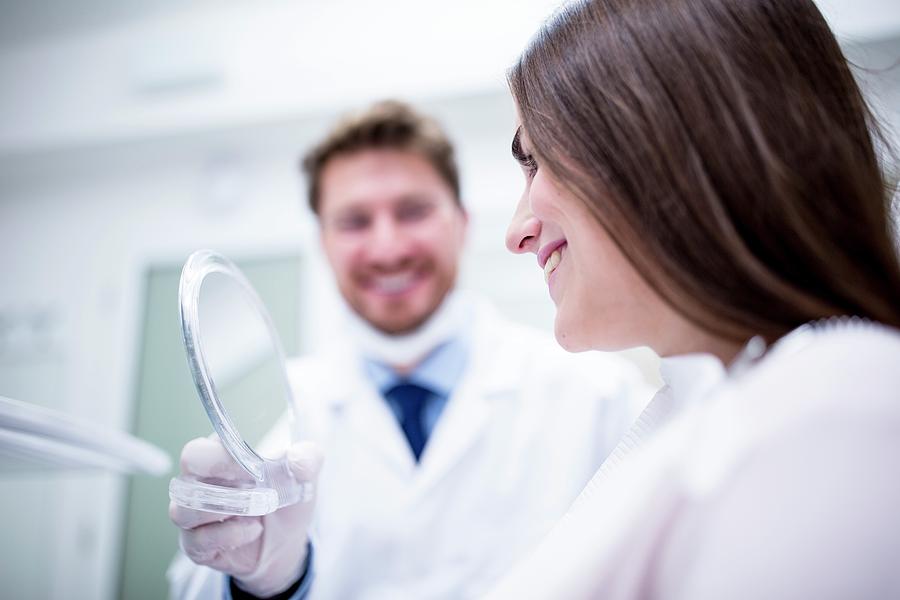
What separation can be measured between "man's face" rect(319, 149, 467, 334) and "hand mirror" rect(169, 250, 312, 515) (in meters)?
0.54

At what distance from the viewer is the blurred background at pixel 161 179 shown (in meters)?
2.10

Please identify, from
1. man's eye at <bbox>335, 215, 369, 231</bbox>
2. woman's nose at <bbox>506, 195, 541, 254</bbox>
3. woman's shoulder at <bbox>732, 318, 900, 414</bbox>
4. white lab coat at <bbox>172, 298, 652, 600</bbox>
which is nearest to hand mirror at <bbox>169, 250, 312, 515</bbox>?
white lab coat at <bbox>172, 298, 652, 600</bbox>

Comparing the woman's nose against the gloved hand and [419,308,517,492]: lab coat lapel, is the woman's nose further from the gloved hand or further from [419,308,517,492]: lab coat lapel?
[419,308,517,492]: lab coat lapel

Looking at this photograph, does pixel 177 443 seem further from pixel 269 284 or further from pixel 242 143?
pixel 242 143

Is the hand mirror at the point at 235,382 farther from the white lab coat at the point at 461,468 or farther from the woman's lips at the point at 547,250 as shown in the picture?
the woman's lips at the point at 547,250

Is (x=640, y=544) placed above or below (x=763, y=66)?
below

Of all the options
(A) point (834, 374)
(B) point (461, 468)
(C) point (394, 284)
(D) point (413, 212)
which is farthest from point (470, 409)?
(A) point (834, 374)

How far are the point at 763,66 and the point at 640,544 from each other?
1.52ft

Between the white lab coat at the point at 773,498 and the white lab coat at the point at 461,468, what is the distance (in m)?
0.73

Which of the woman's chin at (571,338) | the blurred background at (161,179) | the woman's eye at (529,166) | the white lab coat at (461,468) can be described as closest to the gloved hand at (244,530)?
the white lab coat at (461,468)

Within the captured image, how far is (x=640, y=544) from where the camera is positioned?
41cm

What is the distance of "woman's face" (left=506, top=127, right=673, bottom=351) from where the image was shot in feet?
1.99

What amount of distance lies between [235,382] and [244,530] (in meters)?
0.20

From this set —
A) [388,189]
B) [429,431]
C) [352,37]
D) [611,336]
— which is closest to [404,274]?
[388,189]
